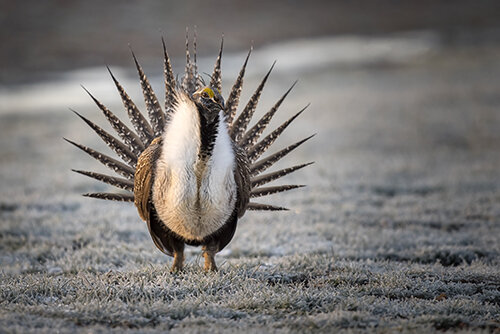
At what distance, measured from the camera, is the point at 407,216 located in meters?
6.93

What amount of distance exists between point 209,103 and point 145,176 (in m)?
0.75

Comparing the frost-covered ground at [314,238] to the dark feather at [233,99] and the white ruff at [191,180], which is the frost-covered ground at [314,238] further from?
the dark feather at [233,99]

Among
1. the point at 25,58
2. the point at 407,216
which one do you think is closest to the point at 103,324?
the point at 407,216

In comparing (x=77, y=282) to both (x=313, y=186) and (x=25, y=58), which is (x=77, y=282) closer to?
(x=313, y=186)

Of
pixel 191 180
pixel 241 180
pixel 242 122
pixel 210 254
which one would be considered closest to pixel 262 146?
pixel 242 122

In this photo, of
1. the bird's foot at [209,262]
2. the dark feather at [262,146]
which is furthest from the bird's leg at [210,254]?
the dark feather at [262,146]

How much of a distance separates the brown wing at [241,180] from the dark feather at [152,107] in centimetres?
67

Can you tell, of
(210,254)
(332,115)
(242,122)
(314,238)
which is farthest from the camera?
(332,115)

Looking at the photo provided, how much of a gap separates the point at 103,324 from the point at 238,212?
1.39 meters

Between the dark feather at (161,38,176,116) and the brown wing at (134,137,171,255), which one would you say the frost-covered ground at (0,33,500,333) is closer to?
the brown wing at (134,137,171,255)

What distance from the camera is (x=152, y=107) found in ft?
15.7

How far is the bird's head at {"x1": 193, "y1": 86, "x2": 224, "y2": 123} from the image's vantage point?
398 centimetres

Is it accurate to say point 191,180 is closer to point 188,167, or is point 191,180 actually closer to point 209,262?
point 188,167

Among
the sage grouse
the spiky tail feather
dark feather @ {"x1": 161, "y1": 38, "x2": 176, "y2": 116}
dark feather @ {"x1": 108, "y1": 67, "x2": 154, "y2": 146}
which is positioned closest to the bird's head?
the sage grouse
